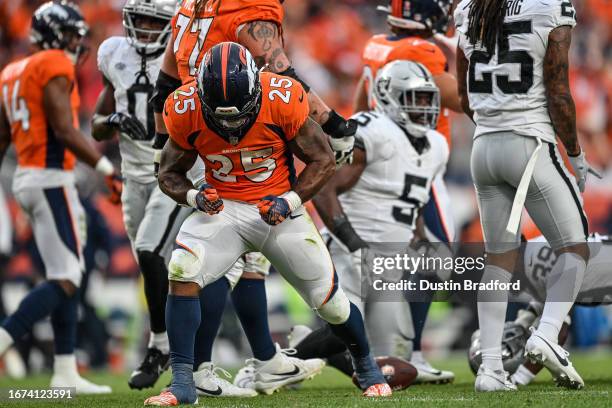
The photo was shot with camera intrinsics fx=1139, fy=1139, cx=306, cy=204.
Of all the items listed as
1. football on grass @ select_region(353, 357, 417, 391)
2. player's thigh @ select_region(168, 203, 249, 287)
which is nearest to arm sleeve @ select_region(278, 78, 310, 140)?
player's thigh @ select_region(168, 203, 249, 287)

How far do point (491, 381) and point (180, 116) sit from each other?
186 centimetres

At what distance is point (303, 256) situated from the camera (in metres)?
4.76

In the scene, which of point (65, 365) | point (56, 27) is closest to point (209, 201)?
point (65, 365)

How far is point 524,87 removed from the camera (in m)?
5.13

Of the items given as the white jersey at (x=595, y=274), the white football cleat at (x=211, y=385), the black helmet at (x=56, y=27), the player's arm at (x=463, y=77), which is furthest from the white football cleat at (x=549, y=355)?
the black helmet at (x=56, y=27)

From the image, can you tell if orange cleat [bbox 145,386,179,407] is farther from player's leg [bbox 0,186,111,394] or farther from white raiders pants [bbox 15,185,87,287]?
white raiders pants [bbox 15,185,87,287]

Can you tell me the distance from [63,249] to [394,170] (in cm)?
203

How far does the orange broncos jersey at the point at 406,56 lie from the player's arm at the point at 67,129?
1.67 m

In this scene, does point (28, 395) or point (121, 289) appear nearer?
point (28, 395)

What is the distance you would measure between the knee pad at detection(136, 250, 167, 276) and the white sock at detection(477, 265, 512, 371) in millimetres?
1853

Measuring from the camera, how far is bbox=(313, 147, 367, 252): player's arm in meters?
5.99

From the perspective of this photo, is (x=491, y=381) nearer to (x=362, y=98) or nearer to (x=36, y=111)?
(x=362, y=98)

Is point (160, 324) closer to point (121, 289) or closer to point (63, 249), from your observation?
point (63, 249)

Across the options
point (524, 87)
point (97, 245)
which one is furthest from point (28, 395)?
point (97, 245)
